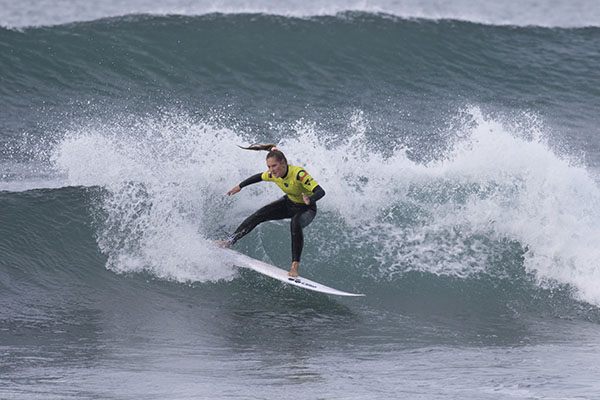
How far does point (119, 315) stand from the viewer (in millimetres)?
7984

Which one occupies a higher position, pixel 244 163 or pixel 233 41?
pixel 233 41

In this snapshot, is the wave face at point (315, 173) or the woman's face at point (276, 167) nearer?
the woman's face at point (276, 167)

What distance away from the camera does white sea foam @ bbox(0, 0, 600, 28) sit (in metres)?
18.4

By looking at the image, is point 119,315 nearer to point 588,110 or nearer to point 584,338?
point 584,338

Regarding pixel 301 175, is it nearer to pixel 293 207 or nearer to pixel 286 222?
pixel 293 207

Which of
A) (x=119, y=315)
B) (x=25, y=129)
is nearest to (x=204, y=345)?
(x=119, y=315)

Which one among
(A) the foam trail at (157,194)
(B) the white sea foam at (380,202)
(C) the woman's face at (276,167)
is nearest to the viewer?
(C) the woman's face at (276,167)

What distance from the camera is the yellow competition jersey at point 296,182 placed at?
837 cm

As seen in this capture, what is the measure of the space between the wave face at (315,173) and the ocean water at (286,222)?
3 cm

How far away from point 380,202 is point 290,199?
74.8 inches

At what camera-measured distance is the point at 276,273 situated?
8672mm

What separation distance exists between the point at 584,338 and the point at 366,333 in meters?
2.06

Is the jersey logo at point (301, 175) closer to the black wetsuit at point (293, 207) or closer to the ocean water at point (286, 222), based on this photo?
the black wetsuit at point (293, 207)

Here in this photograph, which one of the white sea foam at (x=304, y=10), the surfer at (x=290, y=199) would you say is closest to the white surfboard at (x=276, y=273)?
the surfer at (x=290, y=199)
